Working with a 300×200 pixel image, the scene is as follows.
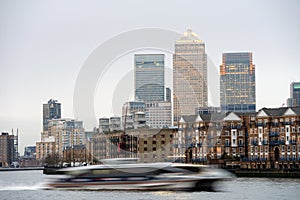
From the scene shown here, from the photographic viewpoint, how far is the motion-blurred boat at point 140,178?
3438 inches

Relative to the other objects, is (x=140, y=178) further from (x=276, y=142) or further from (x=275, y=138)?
(x=275, y=138)

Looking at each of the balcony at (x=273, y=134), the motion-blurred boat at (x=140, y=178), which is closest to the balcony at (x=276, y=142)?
the balcony at (x=273, y=134)

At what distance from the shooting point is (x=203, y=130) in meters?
172

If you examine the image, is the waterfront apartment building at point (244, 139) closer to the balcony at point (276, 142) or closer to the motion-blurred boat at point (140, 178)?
the balcony at point (276, 142)

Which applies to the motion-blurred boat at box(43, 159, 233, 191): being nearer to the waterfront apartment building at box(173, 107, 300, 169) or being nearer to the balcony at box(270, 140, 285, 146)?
the waterfront apartment building at box(173, 107, 300, 169)

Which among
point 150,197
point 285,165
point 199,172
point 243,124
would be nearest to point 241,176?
point 285,165

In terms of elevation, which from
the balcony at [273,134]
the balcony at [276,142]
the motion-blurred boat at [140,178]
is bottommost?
the motion-blurred boat at [140,178]

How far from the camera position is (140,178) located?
292ft

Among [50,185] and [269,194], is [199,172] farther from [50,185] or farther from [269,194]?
[50,185]

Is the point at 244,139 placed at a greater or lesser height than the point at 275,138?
lesser

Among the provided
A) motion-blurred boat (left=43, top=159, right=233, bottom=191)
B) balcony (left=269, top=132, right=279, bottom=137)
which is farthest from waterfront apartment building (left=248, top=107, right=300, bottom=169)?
motion-blurred boat (left=43, top=159, right=233, bottom=191)

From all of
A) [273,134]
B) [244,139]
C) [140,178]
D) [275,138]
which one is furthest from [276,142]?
[140,178]

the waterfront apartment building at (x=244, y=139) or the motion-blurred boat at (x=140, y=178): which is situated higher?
the waterfront apartment building at (x=244, y=139)

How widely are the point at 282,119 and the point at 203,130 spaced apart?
907 inches
